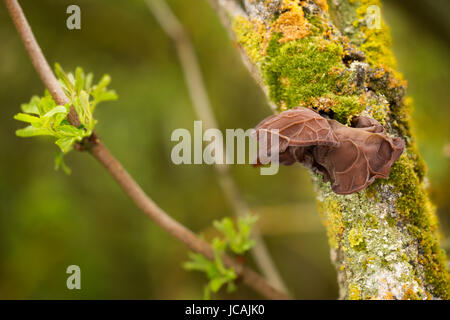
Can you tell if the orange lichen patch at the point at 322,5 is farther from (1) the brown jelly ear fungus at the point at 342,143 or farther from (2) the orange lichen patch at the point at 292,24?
(1) the brown jelly ear fungus at the point at 342,143

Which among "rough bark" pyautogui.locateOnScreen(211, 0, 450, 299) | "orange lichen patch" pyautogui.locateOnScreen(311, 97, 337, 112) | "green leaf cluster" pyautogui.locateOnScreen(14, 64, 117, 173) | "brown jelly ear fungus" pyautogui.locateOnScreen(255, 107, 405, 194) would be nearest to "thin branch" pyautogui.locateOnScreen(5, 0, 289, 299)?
"green leaf cluster" pyautogui.locateOnScreen(14, 64, 117, 173)

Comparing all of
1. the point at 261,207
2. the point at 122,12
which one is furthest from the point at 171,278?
the point at 122,12

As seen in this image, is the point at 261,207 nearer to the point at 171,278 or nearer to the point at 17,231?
the point at 171,278

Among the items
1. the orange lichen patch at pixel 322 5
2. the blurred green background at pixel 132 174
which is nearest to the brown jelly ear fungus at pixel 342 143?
the orange lichen patch at pixel 322 5

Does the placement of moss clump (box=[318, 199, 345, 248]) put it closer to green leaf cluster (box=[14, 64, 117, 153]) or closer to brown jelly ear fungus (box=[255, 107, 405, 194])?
brown jelly ear fungus (box=[255, 107, 405, 194])

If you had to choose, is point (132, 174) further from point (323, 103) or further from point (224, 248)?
point (323, 103)

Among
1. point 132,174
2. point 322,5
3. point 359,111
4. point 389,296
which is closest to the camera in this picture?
point 389,296

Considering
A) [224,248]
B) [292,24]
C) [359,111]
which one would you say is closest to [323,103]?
[359,111]
